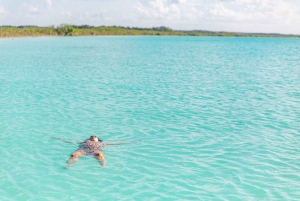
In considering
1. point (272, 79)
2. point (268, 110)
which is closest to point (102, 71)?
point (272, 79)

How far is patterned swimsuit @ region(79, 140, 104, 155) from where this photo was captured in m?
11.5

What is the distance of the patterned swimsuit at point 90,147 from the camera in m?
11.5

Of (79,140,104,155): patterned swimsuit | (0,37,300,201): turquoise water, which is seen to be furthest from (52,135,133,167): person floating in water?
(0,37,300,201): turquoise water

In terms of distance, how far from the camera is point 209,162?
1114 cm

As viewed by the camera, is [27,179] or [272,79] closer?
[27,179]

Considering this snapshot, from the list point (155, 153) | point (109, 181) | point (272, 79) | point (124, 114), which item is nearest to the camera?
point (109, 181)

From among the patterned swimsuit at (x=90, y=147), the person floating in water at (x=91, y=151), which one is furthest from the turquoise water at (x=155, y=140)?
the patterned swimsuit at (x=90, y=147)

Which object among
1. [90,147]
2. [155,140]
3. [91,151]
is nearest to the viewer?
[91,151]

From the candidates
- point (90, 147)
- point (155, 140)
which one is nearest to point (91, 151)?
point (90, 147)

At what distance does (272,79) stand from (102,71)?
643 inches

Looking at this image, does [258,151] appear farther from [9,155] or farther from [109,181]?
[9,155]

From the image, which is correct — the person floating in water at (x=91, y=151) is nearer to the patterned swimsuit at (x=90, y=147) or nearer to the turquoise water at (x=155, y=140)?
the patterned swimsuit at (x=90, y=147)

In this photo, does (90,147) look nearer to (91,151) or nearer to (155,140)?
(91,151)

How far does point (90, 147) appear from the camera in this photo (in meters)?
11.6
